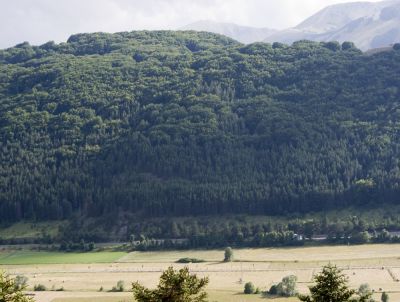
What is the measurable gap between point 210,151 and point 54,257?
178 feet

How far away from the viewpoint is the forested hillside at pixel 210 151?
5871 inches

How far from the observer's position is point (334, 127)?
171125 millimetres

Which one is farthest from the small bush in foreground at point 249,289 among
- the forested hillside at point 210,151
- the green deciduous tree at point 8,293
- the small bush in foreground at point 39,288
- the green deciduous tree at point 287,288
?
the forested hillside at point 210,151

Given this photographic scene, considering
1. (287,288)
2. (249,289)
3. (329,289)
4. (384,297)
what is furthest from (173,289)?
(249,289)

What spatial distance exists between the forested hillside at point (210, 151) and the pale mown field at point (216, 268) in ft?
82.9

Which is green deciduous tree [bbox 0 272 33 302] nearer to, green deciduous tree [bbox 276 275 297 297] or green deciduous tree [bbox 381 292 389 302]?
green deciduous tree [bbox 381 292 389 302]

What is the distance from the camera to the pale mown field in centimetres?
9156

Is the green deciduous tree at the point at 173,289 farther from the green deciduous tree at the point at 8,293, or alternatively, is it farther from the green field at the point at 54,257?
the green field at the point at 54,257

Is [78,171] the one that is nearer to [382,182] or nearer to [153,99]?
[153,99]

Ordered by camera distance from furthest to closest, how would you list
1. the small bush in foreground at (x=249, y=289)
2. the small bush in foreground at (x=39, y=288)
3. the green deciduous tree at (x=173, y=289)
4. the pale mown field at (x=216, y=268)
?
1. the small bush in foreground at (x=39, y=288)
2. the pale mown field at (x=216, y=268)
3. the small bush in foreground at (x=249, y=289)
4. the green deciduous tree at (x=173, y=289)

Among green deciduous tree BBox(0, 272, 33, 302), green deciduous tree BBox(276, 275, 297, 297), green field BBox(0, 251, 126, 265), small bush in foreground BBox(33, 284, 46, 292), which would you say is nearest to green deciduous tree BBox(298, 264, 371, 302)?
green deciduous tree BBox(0, 272, 33, 302)

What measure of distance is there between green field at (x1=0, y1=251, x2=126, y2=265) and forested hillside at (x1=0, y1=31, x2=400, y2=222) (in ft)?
75.6

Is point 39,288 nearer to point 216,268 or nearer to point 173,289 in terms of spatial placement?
point 216,268

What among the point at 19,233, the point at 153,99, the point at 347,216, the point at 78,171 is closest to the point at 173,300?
the point at 347,216
